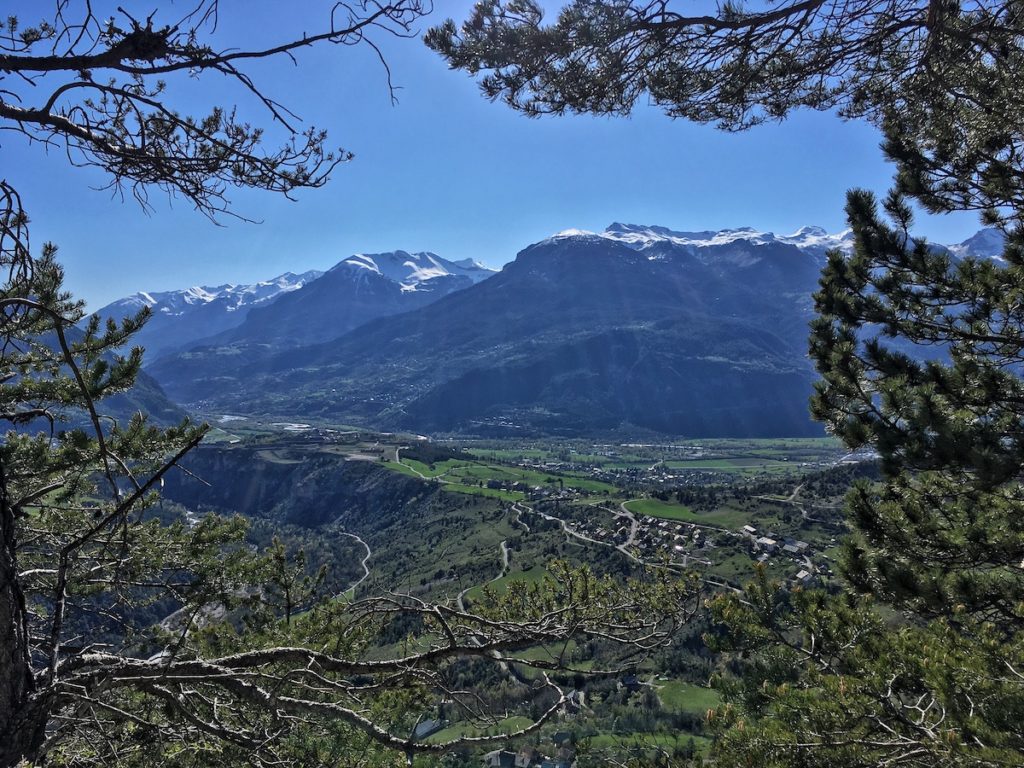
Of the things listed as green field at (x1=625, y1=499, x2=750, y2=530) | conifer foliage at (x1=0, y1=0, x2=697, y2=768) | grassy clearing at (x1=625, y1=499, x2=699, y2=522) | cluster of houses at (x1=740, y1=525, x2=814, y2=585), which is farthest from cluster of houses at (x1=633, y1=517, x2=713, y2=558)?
conifer foliage at (x1=0, y1=0, x2=697, y2=768)

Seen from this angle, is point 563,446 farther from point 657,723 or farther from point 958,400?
point 958,400

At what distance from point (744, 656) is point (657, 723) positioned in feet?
103

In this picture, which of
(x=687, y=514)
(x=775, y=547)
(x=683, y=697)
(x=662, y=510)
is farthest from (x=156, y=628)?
(x=662, y=510)

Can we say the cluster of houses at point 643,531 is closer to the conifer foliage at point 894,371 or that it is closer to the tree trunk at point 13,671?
the conifer foliage at point 894,371

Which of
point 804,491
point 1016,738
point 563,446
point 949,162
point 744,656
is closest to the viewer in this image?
point 1016,738

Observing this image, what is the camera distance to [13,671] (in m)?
2.54

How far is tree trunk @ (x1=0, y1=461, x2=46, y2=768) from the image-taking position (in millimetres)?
2451

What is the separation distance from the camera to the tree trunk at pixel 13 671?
8.04 ft

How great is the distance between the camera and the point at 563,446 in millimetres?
190000

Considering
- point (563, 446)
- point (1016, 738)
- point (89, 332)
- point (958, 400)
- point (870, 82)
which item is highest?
point (870, 82)

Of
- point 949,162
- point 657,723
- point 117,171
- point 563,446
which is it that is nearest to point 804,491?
point 657,723

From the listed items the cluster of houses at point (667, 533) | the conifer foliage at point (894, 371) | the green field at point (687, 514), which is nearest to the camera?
the conifer foliage at point (894, 371)

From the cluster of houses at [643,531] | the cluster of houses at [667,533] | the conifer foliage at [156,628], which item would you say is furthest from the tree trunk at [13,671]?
the cluster of houses at [643,531]

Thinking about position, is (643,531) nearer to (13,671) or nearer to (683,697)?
(683,697)
